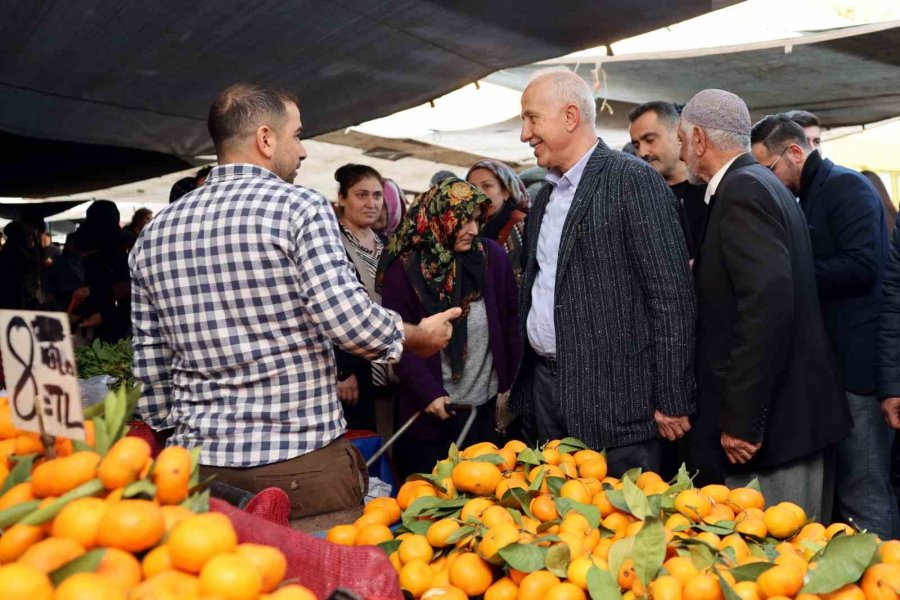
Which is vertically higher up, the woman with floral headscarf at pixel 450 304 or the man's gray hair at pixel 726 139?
the man's gray hair at pixel 726 139

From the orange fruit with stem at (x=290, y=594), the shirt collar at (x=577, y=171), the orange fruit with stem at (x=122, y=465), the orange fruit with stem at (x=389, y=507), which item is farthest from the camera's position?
the shirt collar at (x=577, y=171)

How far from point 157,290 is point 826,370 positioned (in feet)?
5.98

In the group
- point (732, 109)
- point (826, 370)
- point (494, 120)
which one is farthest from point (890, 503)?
point (494, 120)

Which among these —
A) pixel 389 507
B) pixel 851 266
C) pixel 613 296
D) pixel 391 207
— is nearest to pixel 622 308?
pixel 613 296

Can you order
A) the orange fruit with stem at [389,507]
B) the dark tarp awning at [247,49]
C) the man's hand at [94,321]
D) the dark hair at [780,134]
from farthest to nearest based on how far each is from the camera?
the man's hand at [94,321]
the dark hair at [780,134]
the dark tarp awning at [247,49]
the orange fruit with stem at [389,507]

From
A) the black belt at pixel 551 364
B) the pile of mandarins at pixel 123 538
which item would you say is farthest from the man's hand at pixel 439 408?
the pile of mandarins at pixel 123 538

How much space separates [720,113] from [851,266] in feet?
3.59

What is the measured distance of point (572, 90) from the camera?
2521mm

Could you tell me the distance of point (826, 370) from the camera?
2455 millimetres

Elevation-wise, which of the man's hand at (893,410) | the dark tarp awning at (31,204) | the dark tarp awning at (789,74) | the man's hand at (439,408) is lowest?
the man's hand at (893,410)

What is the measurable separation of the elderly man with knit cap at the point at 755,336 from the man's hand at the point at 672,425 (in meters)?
0.05

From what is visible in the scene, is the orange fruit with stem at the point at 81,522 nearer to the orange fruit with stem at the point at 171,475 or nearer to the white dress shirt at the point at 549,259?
the orange fruit with stem at the point at 171,475

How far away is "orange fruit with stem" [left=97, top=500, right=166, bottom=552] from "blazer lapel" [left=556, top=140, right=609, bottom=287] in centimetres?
160

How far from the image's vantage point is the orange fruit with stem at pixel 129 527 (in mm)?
1067
